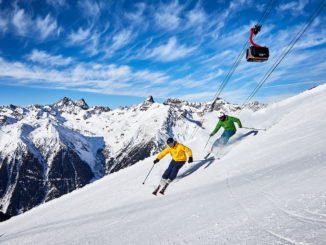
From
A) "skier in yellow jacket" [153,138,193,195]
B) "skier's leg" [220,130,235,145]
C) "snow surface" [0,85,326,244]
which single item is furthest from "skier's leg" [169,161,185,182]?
"skier's leg" [220,130,235,145]

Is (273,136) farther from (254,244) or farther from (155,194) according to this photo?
(254,244)

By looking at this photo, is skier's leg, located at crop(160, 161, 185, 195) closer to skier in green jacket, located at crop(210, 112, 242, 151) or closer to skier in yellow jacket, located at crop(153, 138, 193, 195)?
skier in yellow jacket, located at crop(153, 138, 193, 195)

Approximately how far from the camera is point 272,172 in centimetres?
613

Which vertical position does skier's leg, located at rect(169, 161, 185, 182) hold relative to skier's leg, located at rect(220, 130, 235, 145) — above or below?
below

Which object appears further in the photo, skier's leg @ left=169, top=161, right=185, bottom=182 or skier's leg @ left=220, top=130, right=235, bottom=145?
skier's leg @ left=220, top=130, right=235, bottom=145

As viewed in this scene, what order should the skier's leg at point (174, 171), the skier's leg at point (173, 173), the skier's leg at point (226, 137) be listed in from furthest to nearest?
1. the skier's leg at point (226, 137)
2. the skier's leg at point (174, 171)
3. the skier's leg at point (173, 173)

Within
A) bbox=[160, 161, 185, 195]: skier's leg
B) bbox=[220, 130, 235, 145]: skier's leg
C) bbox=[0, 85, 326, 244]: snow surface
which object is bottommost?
bbox=[0, 85, 326, 244]: snow surface

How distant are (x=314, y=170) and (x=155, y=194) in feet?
20.2

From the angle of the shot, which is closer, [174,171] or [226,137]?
[174,171]

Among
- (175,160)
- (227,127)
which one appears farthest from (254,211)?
(227,127)

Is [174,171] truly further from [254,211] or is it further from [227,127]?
[254,211]

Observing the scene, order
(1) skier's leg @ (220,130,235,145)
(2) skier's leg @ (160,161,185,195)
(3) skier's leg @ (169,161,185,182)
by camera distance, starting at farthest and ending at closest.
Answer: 1. (1) skier's leg @ (220,130,235,145)
2. (3) skier's leg @ (169,161,185,182)
3. (2) skier's leg @ (160,161,185,195)

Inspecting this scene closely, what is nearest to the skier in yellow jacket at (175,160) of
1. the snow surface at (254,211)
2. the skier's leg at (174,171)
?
the skier's leg at (174,171)

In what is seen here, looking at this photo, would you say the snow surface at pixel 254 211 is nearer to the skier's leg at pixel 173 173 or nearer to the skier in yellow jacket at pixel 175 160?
the skier's leg at pixel 173 173
